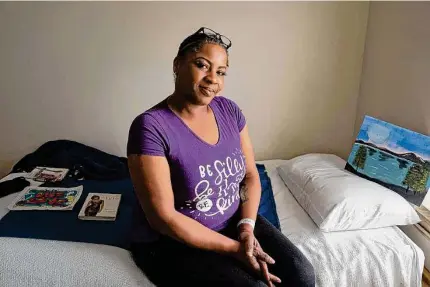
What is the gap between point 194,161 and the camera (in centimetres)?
106

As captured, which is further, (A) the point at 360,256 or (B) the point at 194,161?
(A) the point at 360,256

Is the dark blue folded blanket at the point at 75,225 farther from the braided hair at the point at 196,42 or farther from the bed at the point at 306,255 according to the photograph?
the braided hair at the point at 196,42

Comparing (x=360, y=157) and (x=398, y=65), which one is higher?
(x=398, y=65)

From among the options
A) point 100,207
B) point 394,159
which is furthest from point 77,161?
point 394,159

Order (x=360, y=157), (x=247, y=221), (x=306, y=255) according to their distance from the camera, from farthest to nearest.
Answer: (x=360, y=157)
(x=306, y=255)
(x=247, y=221)

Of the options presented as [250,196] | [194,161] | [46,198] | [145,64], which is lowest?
[46,198]

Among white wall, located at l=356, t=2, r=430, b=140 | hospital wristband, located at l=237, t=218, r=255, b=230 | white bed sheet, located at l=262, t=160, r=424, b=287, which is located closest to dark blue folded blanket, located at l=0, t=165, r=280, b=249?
white bed sheet, located at l=262, t=160, r=424, b=287

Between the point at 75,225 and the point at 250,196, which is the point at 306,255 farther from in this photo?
the point at 75,225

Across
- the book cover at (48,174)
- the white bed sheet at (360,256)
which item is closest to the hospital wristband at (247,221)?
the white bed sheet at (360,256)

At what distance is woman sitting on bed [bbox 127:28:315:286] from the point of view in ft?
3.33

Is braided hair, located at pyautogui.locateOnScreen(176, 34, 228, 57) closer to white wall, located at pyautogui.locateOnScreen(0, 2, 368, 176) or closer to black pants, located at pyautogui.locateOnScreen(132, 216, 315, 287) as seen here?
black pants, located at pyautogui.locateOnScreen(132, 216, 315, 287)

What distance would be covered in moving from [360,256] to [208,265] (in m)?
0.61

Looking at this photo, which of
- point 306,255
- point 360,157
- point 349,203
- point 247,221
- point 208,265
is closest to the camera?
point 208,265

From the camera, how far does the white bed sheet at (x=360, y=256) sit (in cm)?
127
